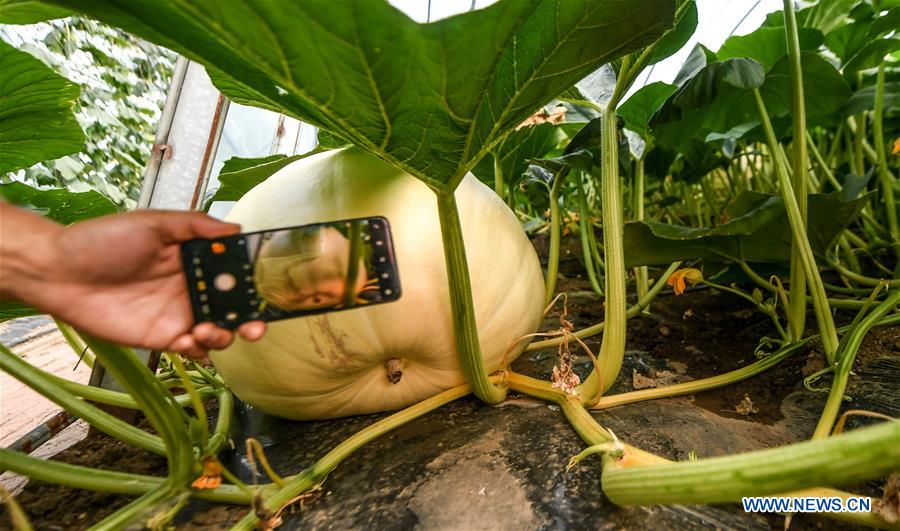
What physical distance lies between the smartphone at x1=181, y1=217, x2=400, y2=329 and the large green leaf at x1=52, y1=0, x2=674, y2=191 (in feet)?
0.31

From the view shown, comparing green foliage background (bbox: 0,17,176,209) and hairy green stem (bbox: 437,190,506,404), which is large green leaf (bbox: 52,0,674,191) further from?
green foliage background (bbox: 0,17,176,209)

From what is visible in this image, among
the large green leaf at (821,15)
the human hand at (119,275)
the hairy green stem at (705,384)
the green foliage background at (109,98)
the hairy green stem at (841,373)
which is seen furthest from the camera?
the green foliage background at (109,98)

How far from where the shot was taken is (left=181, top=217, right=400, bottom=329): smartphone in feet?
1.15

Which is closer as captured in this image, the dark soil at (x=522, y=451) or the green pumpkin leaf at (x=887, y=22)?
the dark soil at (x=522, y=451)

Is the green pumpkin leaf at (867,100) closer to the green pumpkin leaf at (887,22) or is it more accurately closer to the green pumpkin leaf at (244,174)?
the green pumpkin leaf at (887,22)

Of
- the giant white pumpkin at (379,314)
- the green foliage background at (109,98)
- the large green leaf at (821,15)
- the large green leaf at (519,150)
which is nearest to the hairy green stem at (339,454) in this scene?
the giant white pumpkin at (379,314)

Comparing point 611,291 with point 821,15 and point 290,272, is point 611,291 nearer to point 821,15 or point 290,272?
point 290,272

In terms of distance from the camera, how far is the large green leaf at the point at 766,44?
3.00 ft

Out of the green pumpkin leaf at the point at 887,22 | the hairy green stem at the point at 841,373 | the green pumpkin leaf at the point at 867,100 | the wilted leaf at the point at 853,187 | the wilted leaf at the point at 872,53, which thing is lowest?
the hairy green stem at the point at 841,373

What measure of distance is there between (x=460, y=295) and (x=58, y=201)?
598mm

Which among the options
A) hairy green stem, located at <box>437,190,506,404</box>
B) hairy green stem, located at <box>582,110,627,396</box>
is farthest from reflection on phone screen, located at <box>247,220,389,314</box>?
hairy green stem, located at <box>582,110,627,396</box>

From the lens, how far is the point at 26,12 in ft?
1.82

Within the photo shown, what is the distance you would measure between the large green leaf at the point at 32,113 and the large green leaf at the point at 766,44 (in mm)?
1109

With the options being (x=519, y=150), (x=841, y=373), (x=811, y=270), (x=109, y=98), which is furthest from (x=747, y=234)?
(x=109, y=98)
